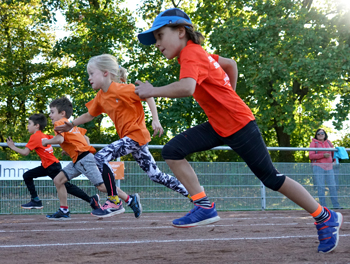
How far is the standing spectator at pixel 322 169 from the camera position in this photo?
10.3m

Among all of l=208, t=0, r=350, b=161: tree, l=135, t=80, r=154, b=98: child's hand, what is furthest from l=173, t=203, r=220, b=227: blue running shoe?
l=208, t=0, r=350, b=161: tree

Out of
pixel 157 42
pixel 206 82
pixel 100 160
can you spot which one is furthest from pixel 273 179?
pixel 100 160

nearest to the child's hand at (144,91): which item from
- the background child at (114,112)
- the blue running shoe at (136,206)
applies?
the background child at (114,112)

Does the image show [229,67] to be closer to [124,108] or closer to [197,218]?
[197,218]

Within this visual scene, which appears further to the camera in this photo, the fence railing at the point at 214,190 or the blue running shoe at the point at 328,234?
the fence railing at the point at 214,190

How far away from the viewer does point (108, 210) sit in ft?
17.3

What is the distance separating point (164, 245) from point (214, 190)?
5586 mm

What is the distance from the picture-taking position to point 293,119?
739 inches

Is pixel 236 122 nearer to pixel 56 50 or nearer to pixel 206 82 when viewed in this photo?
pixel 206 82

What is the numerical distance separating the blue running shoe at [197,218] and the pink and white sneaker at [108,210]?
1.71 metres

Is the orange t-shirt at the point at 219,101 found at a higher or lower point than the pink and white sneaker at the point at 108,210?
higher

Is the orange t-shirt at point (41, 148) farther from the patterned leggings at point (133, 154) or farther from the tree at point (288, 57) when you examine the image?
the tree at point (288, 57)

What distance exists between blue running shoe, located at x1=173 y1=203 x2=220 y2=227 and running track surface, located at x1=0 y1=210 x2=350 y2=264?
26 centimetres

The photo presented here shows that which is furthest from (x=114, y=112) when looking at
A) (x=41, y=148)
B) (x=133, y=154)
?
(x=41, y=148)
